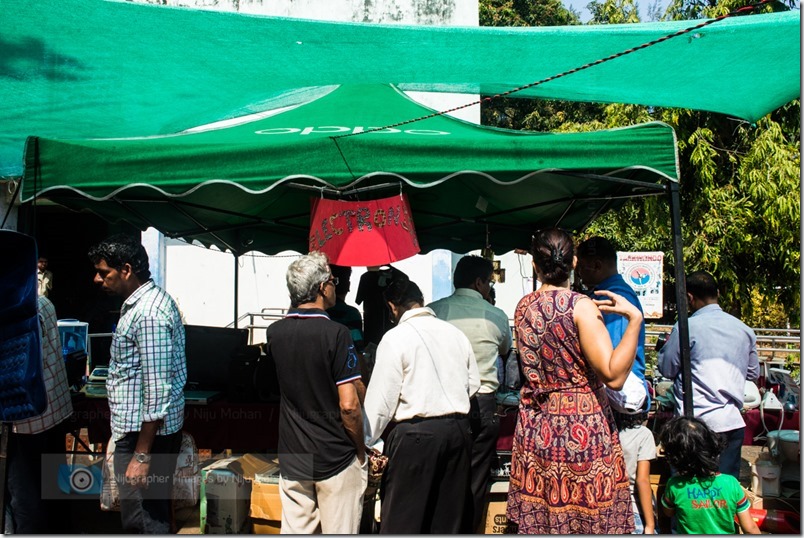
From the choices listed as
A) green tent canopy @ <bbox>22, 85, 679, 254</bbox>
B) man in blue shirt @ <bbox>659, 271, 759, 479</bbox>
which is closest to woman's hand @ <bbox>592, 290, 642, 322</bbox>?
green tent canopy @ <bbox>22, 85, 679, 254</bbox>

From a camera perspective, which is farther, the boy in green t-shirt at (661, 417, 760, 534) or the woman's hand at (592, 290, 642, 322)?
the boy in green t-shirt at (661, 417, 760, 534)

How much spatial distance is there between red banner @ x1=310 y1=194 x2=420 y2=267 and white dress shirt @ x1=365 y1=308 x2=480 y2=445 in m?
0.67

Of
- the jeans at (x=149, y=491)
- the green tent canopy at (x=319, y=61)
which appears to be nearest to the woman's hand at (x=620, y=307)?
the green tent canopy at (x=319, y=61)

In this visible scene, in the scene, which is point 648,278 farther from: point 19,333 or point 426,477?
point 19,333

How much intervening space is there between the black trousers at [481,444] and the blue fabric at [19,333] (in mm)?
2256

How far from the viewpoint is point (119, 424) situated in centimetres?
320

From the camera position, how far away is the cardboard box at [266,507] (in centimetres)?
399

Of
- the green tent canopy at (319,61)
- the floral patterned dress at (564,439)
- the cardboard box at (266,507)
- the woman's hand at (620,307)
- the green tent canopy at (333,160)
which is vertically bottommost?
the cardboard box at (266,507)

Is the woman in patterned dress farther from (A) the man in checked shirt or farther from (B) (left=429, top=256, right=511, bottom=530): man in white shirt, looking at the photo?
(A) the man in checked shirt

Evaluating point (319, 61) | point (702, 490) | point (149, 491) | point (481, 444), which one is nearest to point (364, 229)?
point (319, 61)

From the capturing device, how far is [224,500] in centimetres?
404

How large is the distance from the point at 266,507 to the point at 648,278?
6.23 m

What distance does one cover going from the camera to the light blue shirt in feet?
13.1

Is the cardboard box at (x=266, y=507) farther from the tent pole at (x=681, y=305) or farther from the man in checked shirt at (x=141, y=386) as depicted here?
the tent pole at (x=681, y=305)
